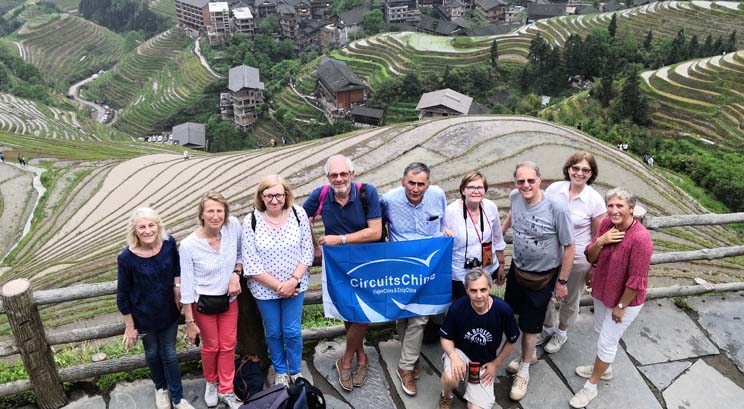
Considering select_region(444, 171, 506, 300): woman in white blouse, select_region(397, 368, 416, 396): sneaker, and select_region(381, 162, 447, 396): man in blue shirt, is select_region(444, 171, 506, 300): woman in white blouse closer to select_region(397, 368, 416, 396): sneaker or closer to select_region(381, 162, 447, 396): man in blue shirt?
select_region(381, 162, 447, 396): man in blue shirt

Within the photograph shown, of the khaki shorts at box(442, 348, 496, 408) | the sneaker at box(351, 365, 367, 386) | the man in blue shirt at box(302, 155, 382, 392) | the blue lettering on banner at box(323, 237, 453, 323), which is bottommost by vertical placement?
the sneaker at box(351, 365, 367, 386)

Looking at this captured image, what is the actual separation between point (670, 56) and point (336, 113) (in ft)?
106

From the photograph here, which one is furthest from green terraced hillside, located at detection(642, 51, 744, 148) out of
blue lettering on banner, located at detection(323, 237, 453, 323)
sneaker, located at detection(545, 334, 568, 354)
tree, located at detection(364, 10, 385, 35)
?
tree, located at detection(364, 10, 385, 35)

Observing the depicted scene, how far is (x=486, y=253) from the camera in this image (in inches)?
181

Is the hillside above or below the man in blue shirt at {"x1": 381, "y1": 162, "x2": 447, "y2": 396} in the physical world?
below

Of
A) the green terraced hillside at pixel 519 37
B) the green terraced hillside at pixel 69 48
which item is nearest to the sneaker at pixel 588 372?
the green terraced hillside at pixel 519 37

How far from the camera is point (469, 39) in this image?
219ft

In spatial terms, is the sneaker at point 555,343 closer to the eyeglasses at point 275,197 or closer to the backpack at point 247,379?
the backpack at point 247,379

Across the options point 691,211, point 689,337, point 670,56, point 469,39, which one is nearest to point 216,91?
point 469,39

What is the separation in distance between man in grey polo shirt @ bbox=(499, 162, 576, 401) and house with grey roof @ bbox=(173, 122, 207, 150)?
53022 mm

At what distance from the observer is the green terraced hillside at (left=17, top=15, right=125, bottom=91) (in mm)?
91188

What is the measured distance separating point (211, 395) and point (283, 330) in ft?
2.80

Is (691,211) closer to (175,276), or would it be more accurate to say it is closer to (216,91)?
(175,276)

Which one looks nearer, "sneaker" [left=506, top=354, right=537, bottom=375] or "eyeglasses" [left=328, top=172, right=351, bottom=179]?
"eyeglasses" [left=328, top=172, right=351, bottom=179]
